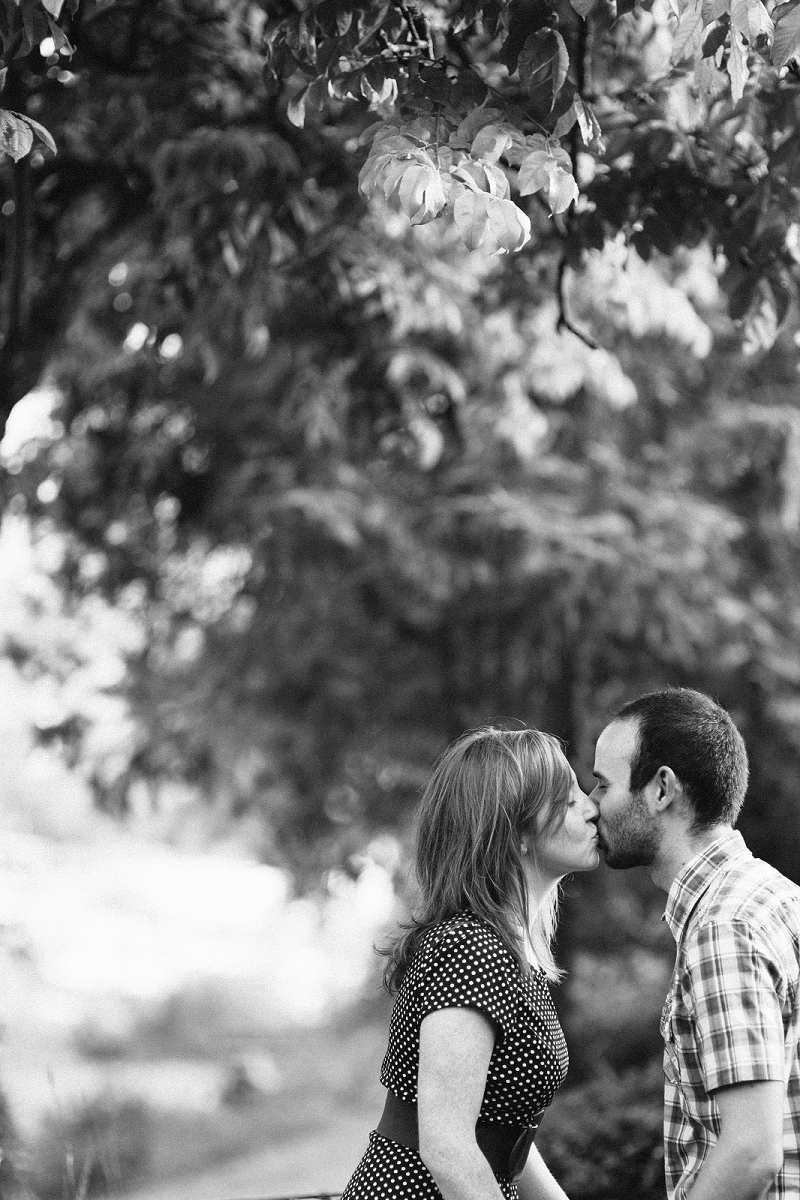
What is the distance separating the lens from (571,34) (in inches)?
138

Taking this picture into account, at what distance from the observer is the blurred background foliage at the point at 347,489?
566 centimetres

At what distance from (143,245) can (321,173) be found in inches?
45.1

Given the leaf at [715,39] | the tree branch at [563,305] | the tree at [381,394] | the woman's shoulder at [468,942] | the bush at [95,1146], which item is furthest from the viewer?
the bush at [95,1146]

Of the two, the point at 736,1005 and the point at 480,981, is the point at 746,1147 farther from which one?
the point at 480,981

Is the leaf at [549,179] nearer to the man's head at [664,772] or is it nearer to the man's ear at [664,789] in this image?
the man's head at [664,772]

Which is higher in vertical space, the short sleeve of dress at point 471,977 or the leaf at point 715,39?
the leaf at point 715,39

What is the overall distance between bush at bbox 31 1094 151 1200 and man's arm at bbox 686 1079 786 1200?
279cm

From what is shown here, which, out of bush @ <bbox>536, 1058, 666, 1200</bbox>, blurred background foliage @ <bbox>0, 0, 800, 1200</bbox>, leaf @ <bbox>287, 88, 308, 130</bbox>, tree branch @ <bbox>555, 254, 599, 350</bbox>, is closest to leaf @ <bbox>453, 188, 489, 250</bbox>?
leaf @ <bbox>287, 88, 308, 130</bbox>

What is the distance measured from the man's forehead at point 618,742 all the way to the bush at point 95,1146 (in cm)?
267

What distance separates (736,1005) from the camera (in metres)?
2.41

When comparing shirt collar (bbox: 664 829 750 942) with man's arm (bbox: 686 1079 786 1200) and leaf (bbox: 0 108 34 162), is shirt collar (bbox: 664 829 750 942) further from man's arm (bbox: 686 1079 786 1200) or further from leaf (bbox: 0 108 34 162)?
leaf (bbox: 0 108 34 162)

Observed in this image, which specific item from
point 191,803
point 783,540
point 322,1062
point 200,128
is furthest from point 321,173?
point 322,1062

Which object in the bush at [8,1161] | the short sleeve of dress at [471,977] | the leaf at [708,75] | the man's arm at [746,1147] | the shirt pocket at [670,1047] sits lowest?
the bush at [8,1161]

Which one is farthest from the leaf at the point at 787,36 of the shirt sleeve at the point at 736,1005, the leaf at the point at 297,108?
the shirt sleeve at the point at 736,1005
